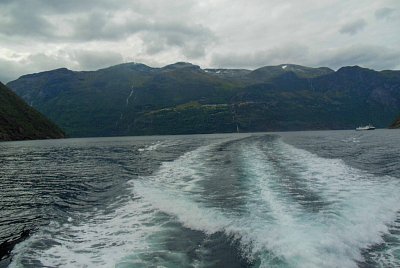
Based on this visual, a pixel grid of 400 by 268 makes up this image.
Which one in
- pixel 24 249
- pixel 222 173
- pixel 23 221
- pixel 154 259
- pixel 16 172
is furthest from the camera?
pixel 16 172

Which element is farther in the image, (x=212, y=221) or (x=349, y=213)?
(x=349, y=213)

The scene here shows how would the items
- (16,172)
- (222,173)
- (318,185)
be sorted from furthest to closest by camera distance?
1. (16,172)
2. (222,173)
3. (318,185)

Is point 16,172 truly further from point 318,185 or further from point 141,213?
point 318,185

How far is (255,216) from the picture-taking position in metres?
20.3

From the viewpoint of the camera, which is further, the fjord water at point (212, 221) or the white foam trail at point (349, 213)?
the white foam trail at point (349, 213)

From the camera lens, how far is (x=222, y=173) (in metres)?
38.7

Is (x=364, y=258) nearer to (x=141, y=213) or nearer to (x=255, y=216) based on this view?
(x=255, y=216)

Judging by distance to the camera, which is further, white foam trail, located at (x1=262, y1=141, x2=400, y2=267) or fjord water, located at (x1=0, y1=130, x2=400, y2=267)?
white foam trail, located at (x1=262, y1=141, x2=400, y2=267)

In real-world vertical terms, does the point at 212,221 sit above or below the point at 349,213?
above

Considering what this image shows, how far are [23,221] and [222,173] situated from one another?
68.3 ft

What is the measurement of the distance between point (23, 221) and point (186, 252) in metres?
12.0

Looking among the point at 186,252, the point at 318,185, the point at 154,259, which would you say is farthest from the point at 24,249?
the point at 318,185

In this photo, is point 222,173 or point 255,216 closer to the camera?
point 255,216

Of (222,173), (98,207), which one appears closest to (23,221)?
(98,207)
